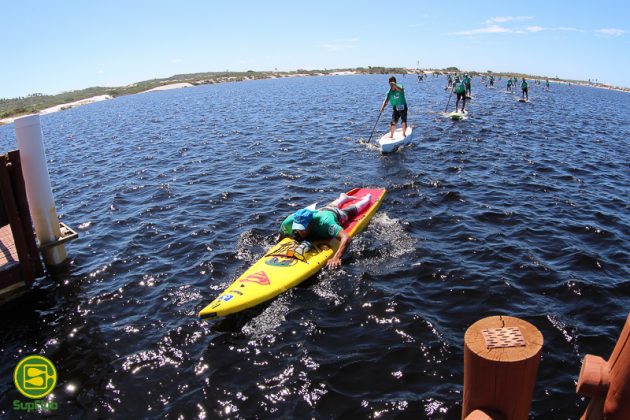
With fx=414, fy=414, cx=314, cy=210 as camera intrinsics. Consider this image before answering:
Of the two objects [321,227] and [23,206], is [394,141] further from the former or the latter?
[23,206]

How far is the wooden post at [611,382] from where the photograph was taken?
2.84 metres

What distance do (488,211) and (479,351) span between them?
10.2m

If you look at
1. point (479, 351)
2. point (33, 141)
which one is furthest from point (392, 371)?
point (33, 141)

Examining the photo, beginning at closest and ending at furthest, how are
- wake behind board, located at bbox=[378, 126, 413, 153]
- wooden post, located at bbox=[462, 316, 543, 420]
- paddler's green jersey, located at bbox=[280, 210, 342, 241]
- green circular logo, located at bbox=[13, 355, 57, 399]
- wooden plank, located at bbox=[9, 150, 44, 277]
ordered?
wooden post, located at bbox=[462, 316, 543, 420] → green circular logo, located at bbox=[13, 355, 57, 399] → wooden plank, located at bbox=[9, 150, 44, 277] → paddler's green jersey, located at bbox=[280, 210, 342, 241] → wake behind board, located at bbox=[378, 126, 413, 153]

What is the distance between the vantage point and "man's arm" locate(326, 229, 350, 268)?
30.1 ft

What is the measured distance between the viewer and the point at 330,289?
28.3ft

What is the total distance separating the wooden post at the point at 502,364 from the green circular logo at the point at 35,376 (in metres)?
6.43

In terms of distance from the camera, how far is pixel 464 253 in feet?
32.2

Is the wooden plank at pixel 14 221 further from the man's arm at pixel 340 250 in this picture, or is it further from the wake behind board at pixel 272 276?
the man's arm at pixel 340 250

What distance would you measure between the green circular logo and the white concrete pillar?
11.1ft

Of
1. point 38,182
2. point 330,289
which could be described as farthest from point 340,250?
point 38,182

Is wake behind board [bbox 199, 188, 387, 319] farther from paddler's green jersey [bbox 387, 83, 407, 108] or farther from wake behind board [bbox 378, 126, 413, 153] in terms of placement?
paddler's green jersey [bbox 387, 83, 407, 108]

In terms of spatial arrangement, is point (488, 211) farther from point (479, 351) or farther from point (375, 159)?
point (479, 351)

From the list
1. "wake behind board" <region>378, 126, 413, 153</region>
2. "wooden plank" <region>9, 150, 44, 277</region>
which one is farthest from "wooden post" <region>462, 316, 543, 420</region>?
"wake behind board" <region>378, 126, 413, 153</region>
